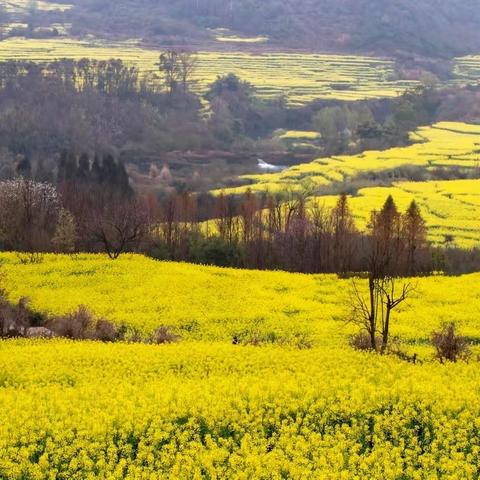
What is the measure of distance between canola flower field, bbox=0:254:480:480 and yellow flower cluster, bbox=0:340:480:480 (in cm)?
4

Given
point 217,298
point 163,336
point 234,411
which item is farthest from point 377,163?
point 234,411

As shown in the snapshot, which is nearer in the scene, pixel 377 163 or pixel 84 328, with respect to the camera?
pixel 84 328

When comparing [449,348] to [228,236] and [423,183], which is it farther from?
[423,183]

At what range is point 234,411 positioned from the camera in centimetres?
2231

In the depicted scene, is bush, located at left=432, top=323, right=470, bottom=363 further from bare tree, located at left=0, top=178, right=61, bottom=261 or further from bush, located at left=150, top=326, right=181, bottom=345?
bare tree, located at left=0, top=178, right=61, bottom=261

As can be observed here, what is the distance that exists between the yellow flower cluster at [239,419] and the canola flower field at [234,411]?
0.04m

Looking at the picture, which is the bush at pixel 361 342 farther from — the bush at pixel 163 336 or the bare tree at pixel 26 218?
the bare tree at pixel 26 218

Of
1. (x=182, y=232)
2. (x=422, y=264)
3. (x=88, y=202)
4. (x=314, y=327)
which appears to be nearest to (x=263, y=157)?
(x=88, y=202)

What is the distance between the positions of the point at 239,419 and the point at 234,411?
0.29 meters

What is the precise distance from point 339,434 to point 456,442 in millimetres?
2883

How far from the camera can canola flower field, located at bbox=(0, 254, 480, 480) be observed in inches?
764

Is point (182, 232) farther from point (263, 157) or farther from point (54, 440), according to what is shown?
point (263, 157)

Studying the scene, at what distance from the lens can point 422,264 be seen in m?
60.2

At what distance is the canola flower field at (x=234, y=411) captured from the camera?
19.4 meters
